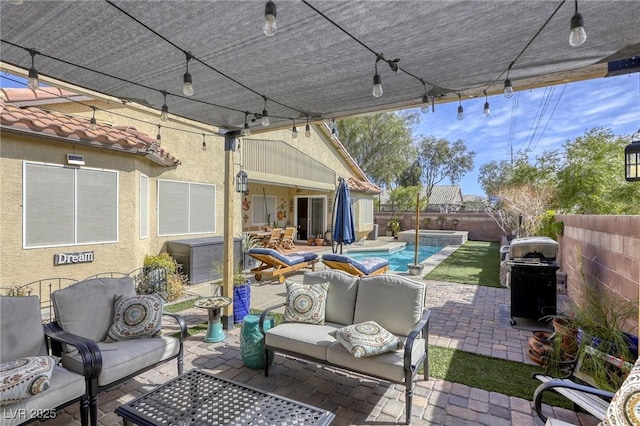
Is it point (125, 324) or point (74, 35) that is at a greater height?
point (74, 35)

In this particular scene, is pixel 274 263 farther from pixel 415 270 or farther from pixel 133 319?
pixel 133 319

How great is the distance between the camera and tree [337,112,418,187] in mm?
26141

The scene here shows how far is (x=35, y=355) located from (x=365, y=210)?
57.0 ft

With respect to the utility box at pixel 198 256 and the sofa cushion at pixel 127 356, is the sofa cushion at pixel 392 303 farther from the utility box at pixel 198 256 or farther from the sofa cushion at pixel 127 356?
the utility box at pixel 198 256

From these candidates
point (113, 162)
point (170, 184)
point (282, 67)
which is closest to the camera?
point (282, 67)

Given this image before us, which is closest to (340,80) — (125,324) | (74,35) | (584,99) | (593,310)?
(74,35)

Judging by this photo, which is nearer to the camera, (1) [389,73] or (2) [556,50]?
(2) [556,50]

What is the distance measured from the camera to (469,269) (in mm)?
10984

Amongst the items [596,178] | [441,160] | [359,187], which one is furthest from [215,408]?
[441,160]

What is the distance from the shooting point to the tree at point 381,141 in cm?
2614

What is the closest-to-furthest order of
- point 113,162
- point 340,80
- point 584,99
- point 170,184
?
1. point 340,80
2. point 113,162
3. point 170,184
4. point 584,99

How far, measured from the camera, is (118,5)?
2342 millimetres

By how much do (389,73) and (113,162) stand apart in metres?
6.41

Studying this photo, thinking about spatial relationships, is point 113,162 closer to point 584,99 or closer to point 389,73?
point 389,73
